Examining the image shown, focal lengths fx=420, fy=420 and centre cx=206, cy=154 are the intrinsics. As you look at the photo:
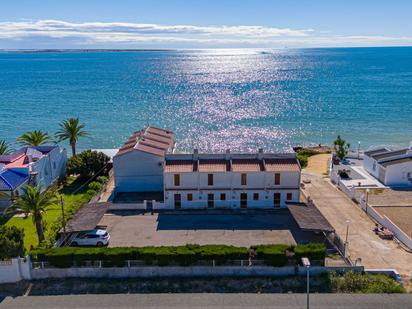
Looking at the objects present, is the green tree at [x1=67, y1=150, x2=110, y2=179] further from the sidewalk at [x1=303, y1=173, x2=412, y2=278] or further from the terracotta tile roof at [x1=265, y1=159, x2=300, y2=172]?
the sidewalk at [x1=303, y1=173, x2=412, y2=278]

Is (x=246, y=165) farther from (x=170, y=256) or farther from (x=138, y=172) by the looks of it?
(x=170, y=256)

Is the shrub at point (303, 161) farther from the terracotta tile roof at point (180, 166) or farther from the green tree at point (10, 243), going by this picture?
the green tree at point (10, 243)

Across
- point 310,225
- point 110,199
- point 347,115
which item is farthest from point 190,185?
point 347,115

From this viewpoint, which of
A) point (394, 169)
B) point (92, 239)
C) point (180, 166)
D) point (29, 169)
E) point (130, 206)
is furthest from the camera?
point (394, 169)

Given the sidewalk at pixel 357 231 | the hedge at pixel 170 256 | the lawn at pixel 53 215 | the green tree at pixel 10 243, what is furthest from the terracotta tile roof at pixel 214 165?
the green tree at pixel 10 243

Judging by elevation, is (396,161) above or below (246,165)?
below

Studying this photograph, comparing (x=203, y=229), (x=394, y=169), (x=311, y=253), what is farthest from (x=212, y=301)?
(x=394, y=169)

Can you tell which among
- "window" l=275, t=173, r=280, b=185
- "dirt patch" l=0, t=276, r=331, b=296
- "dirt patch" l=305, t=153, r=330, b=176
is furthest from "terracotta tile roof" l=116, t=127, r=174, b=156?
"dirt patch" l=305, t=153, r=330, b=176
